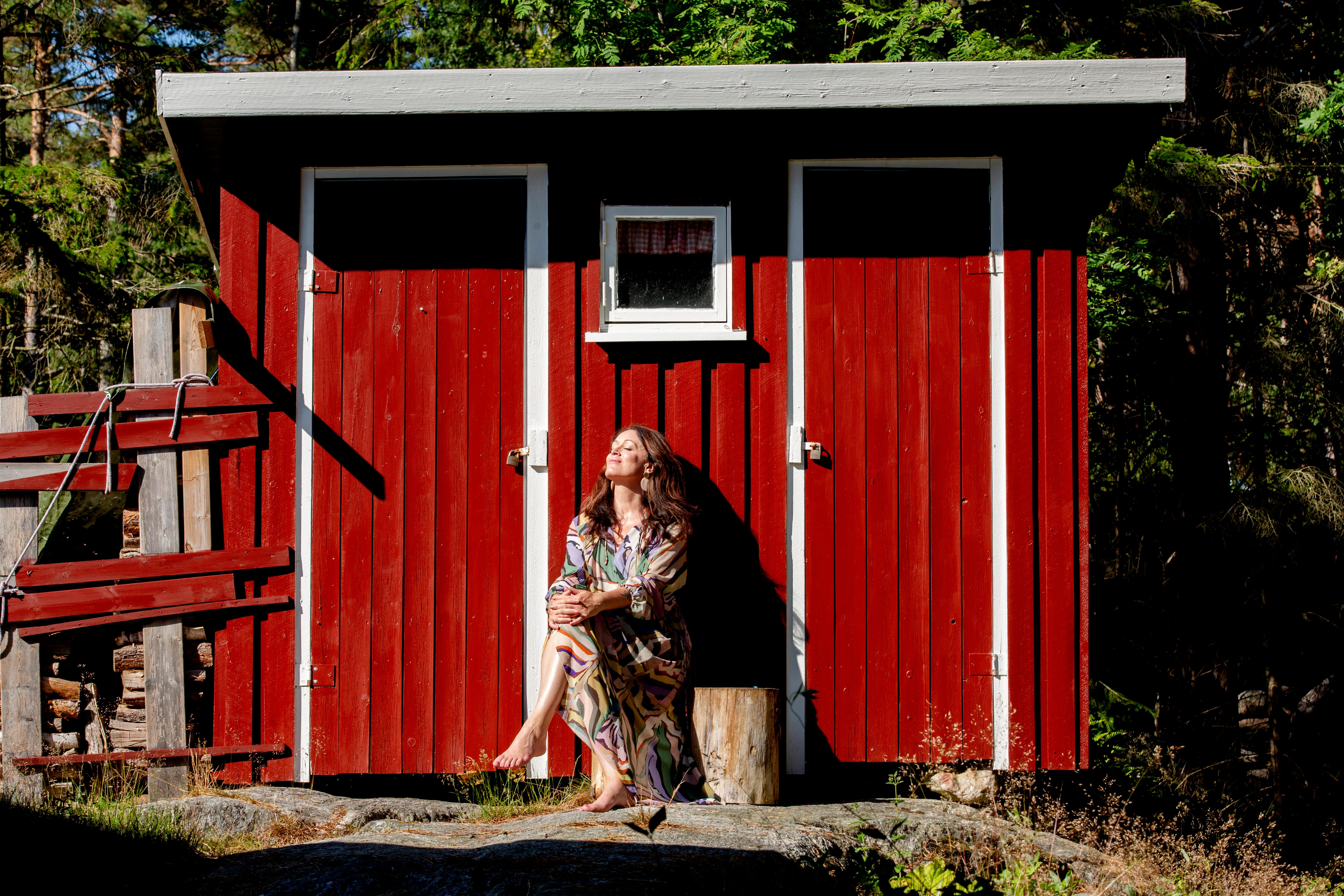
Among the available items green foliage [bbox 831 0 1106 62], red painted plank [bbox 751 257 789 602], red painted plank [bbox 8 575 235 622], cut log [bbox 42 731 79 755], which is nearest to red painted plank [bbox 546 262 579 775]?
red painted plank [bbox 751 257 789 602]

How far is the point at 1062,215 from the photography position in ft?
15.7

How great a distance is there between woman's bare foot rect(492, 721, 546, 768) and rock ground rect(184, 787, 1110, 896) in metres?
0.26

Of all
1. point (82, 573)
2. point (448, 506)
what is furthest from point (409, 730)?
point (82, 573)

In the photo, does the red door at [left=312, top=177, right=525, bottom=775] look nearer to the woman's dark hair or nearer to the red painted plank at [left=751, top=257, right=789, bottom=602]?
the woman's dark hair

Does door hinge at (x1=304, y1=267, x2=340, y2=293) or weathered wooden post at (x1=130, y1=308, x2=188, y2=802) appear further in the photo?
door hinge at (x1=304, y1=267, x2=340, y2=293)

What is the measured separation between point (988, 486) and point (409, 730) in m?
2.87

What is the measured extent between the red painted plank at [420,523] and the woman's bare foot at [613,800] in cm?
100

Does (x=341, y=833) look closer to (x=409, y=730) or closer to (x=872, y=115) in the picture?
(x=409, y=730)

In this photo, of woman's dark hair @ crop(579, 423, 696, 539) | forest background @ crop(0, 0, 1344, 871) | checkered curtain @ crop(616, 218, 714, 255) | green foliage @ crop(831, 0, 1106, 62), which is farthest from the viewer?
green foliage @ crop(831, 0, 1106, 62)

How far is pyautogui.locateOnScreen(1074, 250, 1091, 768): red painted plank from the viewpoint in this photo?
4.63m

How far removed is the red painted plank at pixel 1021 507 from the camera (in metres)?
4.62

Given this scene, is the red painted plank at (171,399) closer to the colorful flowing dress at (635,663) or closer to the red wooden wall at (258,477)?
the red wooden wall at (258,477)

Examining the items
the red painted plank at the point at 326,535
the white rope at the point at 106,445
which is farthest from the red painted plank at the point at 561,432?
the white rope at the point at 106,445

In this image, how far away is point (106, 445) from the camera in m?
4.71
